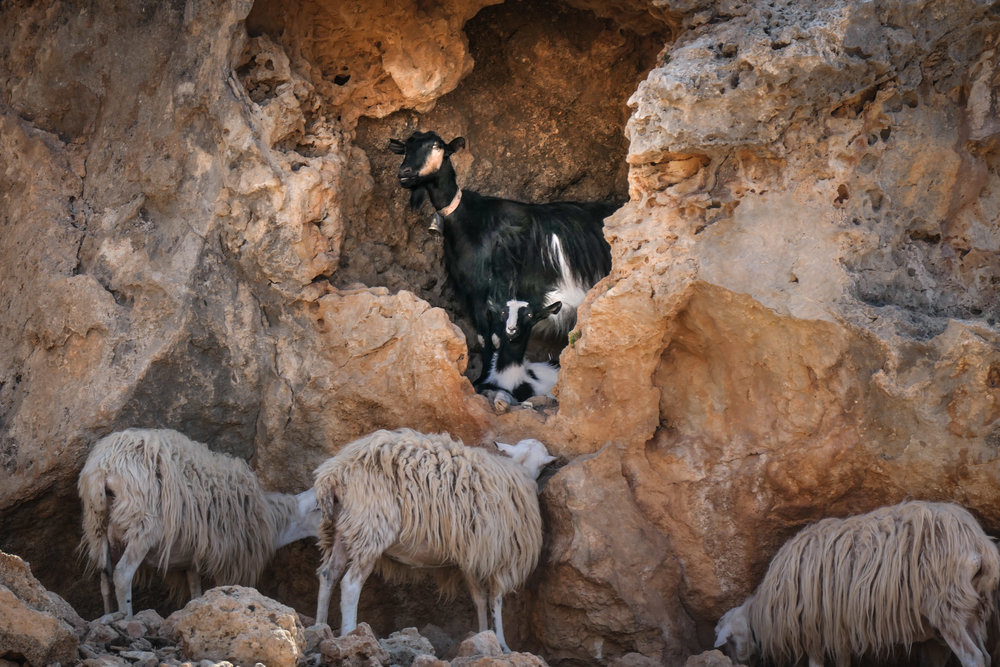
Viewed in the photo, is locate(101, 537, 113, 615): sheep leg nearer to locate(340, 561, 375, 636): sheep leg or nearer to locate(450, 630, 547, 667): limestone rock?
locate(340, 561, 375, 636): sheep leg

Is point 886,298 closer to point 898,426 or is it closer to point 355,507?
point 898,426

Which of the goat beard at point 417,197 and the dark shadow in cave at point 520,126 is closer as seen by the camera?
Result: the goat beard at point 417,197

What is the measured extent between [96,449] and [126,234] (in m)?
1.38

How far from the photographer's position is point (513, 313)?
6715 mm

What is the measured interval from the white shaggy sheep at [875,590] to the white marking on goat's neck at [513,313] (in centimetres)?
206

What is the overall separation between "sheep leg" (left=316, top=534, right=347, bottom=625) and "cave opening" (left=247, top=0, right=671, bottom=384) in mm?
1847

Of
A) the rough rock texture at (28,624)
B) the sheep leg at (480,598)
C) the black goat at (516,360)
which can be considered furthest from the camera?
the black goat at (516,360)

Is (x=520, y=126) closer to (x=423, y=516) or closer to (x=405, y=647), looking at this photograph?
(x=423, y=516)

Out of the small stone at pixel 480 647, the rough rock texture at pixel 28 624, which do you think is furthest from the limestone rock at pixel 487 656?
the rough rock texture at pixel 28 624

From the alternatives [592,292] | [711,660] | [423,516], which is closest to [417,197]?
[592,292]

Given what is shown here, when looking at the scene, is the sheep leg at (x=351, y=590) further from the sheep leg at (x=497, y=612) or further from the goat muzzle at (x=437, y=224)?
the goat muzzle at (x=437, y=224)

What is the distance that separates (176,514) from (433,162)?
265 cm

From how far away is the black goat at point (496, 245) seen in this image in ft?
22.7

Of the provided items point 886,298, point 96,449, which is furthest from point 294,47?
point 886,298
